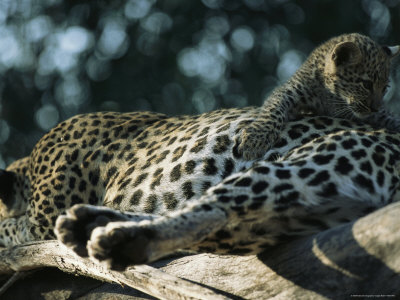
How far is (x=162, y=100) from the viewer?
16969 mm

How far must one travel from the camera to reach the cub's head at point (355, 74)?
5.68m

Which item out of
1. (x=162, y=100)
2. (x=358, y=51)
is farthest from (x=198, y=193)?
(x=162, y=100)

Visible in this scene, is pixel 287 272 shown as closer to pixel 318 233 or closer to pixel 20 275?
pixel 318 233

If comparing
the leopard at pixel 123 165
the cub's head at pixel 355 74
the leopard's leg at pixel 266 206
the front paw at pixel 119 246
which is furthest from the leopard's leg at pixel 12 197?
the front paw at pixel 119 246

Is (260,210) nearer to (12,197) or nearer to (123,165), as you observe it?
(123,165)

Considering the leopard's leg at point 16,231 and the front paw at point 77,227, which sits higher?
the front paw at point 77,227

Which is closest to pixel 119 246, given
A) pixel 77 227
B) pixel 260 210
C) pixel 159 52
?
pixel 77 227

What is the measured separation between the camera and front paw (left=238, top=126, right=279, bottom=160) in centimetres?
463

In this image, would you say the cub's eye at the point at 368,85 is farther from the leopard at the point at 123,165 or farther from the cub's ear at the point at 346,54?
the leopard at the point at 123,165

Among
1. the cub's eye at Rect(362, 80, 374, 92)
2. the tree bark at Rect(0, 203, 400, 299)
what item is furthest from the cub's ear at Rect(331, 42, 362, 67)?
the tree bark at Rect(0, 203, 400, 299)

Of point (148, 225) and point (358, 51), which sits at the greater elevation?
point (358, 51)

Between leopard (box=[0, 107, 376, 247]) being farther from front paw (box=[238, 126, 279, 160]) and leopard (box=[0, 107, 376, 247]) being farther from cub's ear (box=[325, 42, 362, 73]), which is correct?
cub's ear (box=[325, 42, 362, 73])

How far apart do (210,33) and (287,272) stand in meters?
15.4

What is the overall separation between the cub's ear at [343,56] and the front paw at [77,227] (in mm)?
3315
